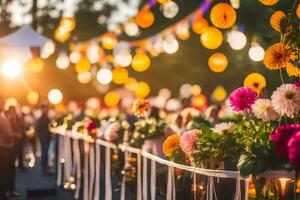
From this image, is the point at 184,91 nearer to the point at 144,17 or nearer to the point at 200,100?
the point at 200,100

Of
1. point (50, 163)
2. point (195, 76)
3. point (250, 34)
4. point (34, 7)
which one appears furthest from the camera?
point (195, 76)

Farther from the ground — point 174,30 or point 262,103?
point 174,30

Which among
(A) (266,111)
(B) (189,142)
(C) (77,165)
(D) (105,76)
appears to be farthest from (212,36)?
(D) (105,76)

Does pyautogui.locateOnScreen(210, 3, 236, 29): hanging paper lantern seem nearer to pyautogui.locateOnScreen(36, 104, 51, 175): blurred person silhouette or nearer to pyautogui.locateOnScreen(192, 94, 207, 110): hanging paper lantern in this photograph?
pyautogui.locateOnScreen(36, 104, 51, 175): blurred person silhouette

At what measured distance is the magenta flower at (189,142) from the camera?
687cm

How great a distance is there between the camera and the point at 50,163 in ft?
64.0

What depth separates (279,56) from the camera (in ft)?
20.4

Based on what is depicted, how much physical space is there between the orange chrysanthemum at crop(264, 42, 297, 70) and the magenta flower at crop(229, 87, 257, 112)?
13.0 inches

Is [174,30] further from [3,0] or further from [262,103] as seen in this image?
[262,103]

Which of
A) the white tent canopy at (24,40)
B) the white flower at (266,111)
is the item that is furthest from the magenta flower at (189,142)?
the white tent canopy at (24,40)

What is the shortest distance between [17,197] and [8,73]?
5.81 metres

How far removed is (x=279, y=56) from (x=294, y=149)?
1.68m

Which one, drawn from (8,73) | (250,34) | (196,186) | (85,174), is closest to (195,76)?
(250,34)

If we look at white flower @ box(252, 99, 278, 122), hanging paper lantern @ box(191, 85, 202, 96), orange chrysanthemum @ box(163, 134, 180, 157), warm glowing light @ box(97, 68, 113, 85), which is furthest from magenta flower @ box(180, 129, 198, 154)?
hanging paper lantern @ box(191, 85, 202, 96)
